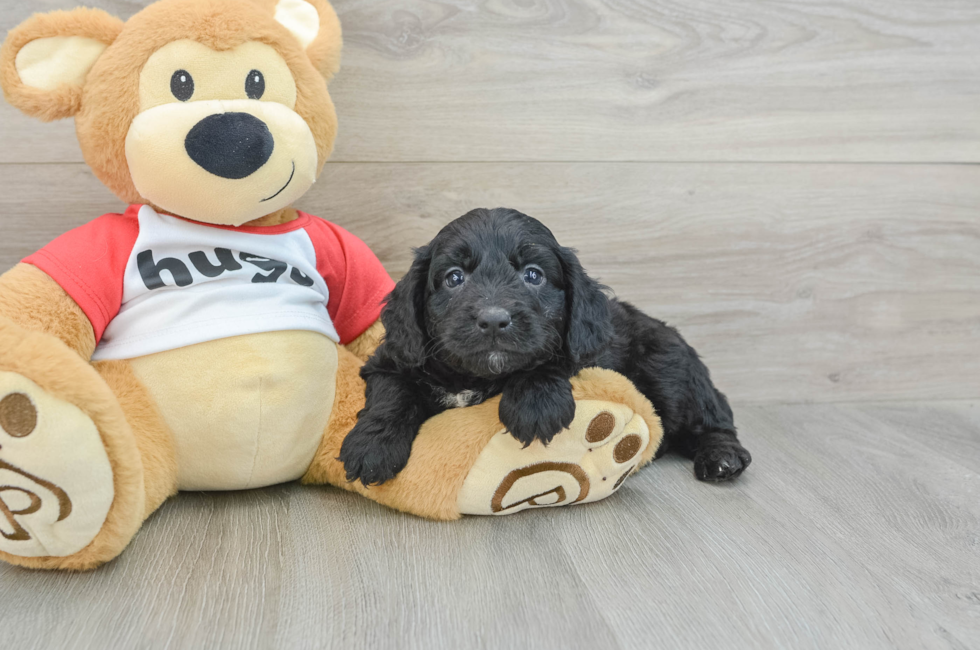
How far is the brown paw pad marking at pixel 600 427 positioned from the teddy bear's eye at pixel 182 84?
1.02 m

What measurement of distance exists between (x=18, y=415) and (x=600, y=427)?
1.02 meters

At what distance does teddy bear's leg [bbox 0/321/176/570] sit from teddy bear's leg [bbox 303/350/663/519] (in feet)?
1.55

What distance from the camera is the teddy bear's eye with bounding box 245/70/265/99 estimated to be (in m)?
1.40

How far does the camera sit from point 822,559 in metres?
1.35

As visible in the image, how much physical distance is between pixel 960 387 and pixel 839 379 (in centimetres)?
47

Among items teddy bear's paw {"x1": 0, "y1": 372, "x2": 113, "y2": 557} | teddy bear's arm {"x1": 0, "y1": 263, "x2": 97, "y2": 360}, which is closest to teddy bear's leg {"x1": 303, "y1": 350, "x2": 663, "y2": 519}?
teddy bear's paw {"x1": 0, "y1": 372, "x2": 113, "y2": 557}

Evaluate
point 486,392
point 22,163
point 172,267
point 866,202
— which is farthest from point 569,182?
point 22,163

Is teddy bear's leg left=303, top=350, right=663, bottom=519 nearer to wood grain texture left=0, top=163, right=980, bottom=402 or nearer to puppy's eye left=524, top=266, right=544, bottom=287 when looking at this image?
puppy's eye left=524, top=266, right=544, bottom=287

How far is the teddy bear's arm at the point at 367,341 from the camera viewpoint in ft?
5.77

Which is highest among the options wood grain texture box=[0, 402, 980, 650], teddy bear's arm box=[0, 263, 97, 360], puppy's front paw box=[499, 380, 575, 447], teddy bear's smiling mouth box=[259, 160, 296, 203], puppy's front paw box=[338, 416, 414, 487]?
teddy bear's smiling mouth box=[259, 160, 296, 203]

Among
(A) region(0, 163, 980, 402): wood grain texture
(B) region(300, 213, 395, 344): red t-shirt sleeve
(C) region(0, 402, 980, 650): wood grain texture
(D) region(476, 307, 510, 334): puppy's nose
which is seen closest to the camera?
(C) region(0, 402, 980, 650): wood grain texture

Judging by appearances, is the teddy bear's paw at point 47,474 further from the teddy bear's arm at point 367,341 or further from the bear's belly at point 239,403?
the teddy bear's arm at point 367,341

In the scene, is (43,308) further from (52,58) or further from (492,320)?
(492,320)

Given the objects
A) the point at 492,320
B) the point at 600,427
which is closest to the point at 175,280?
the point at 492,320
